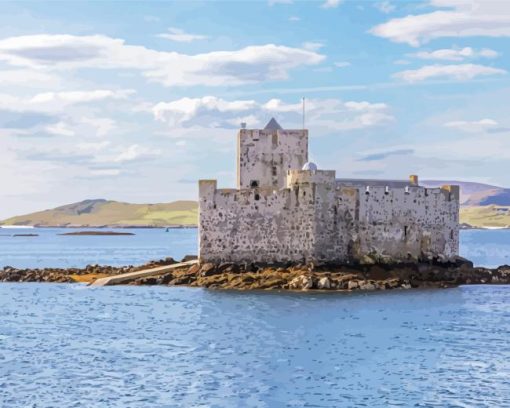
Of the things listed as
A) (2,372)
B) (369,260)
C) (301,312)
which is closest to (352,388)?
(2,372)

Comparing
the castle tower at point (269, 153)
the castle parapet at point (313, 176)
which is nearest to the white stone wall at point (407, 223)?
the castle parapet at point (313, 176)

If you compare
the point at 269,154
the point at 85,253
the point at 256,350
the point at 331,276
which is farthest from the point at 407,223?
the point at 85,253

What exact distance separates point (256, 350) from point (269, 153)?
2143 cm

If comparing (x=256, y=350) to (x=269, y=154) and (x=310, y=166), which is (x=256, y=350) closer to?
(x=310, y=166)

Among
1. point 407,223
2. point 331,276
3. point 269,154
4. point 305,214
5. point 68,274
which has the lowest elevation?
point 68,274

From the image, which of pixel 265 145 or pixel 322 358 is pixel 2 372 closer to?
pixel 322 358

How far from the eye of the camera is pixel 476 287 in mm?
45781

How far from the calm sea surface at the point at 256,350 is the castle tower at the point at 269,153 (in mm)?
8240

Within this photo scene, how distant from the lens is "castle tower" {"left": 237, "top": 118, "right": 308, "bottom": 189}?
4825 cm

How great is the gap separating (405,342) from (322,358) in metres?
3.82

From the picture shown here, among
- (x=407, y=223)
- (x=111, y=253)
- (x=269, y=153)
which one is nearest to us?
(x=407, y=223)

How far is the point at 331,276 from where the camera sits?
4234 centimetres

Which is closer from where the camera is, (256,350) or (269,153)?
(256,350)

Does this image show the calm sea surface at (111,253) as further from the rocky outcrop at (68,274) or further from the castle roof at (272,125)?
the castle roof at (272,125)
